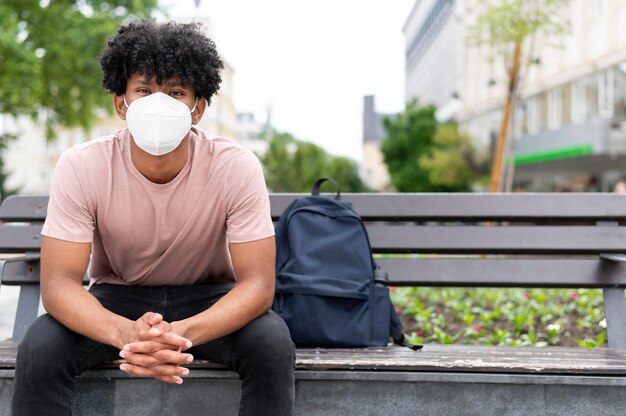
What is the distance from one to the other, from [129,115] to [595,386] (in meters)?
1.78

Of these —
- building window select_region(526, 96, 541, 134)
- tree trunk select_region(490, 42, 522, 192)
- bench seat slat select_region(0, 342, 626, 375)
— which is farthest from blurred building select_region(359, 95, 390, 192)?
bench seat slat select_region(0, 342, 626, 375)

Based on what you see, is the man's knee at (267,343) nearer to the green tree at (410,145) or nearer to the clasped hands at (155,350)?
the clasped hands at (155,350)

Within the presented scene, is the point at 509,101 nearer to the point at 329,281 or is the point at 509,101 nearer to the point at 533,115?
the point at 329,281

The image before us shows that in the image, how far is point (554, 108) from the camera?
104ft

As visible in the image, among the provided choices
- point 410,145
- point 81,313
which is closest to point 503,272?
point 81,313

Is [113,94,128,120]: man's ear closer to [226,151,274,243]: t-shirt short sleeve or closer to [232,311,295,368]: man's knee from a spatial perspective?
[226,151,274,243]: t-shirt short sleeve

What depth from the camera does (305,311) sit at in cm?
312

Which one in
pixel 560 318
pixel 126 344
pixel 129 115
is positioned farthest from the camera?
pixel 560 318

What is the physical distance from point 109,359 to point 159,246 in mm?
415

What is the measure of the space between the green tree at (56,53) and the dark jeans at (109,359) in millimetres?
19462

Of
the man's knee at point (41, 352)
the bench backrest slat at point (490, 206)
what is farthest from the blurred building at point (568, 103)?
the man's knee at point (41, 352)

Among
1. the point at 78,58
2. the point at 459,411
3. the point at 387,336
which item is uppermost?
the point at 78,58

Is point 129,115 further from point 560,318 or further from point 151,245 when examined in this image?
point 560,318

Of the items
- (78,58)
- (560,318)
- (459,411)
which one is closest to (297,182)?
(78,58)
